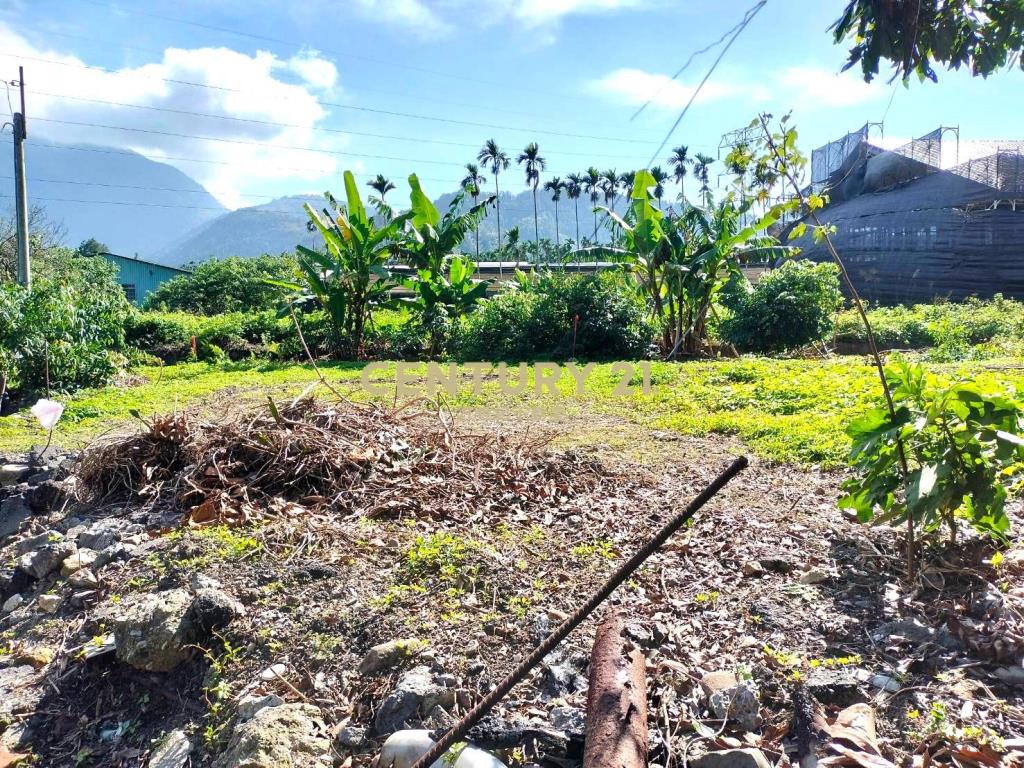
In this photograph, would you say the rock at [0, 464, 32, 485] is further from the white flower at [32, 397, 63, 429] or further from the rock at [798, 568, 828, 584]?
the rock at [798, 568, 828, 584]

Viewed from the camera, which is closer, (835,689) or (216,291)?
(835,689)

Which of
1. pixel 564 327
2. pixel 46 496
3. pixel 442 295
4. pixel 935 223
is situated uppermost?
pixel 935 223

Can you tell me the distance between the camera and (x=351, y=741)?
7.24 ft

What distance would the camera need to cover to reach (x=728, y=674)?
91.6 inches

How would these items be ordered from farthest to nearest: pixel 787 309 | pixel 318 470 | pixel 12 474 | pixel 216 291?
1. pixel 216 291
2. pixel 787 309
3. pixel 12 474
4. pixel 318 470

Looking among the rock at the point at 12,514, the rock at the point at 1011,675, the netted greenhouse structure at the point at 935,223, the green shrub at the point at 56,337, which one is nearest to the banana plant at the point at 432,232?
the green shrub at the point at 56,337

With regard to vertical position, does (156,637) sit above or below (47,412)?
below

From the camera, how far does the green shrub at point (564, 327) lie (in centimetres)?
1318

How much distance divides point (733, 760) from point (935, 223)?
2367cm

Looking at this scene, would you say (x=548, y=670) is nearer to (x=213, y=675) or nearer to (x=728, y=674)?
(x=728, y=674)

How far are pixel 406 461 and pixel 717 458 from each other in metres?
2.31

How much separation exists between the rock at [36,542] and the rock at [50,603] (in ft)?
2.06

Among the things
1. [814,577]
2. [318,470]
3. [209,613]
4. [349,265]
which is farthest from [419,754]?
[349,265]

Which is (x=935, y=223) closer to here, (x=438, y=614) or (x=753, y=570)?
(x=753, y=570)
